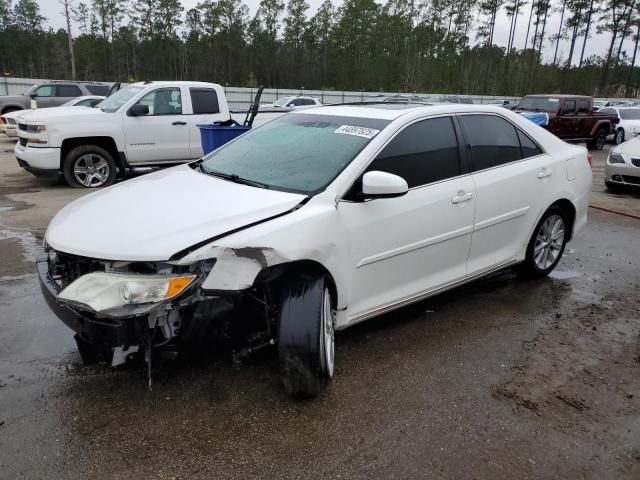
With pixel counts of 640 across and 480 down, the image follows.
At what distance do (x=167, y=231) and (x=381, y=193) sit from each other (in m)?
1.23

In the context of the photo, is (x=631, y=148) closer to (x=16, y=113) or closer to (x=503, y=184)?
(x=503, y=184)

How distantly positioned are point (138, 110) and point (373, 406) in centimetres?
766

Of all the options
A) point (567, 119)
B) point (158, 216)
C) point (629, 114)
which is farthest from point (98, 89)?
point (629, 114)

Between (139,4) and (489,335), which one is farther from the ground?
(139,4)

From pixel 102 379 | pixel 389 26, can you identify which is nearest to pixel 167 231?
pixel 102 379

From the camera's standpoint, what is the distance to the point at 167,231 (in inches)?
108

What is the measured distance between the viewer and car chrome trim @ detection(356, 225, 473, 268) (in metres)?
3.31

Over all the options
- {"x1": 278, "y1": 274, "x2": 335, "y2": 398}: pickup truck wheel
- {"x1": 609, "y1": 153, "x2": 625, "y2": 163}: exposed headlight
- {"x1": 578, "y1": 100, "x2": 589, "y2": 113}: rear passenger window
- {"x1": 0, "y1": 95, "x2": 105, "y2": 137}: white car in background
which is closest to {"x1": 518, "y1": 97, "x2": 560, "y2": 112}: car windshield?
{"x1": 578, "y1": 100, "x2": 589, "y2": 113}: rear passenger window

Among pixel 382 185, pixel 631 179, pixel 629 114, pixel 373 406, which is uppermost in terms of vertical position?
pixel 382 185

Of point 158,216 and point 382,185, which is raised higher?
point 382,185

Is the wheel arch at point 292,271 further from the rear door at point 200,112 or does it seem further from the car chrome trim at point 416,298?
the rear door at point 200,112

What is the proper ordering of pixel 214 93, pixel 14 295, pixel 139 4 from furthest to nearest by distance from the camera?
1. pixel 139 4
2. pixel 214 93
3. pixel 14 295

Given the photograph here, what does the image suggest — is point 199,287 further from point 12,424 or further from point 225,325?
point 12,424

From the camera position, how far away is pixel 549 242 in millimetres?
4906
